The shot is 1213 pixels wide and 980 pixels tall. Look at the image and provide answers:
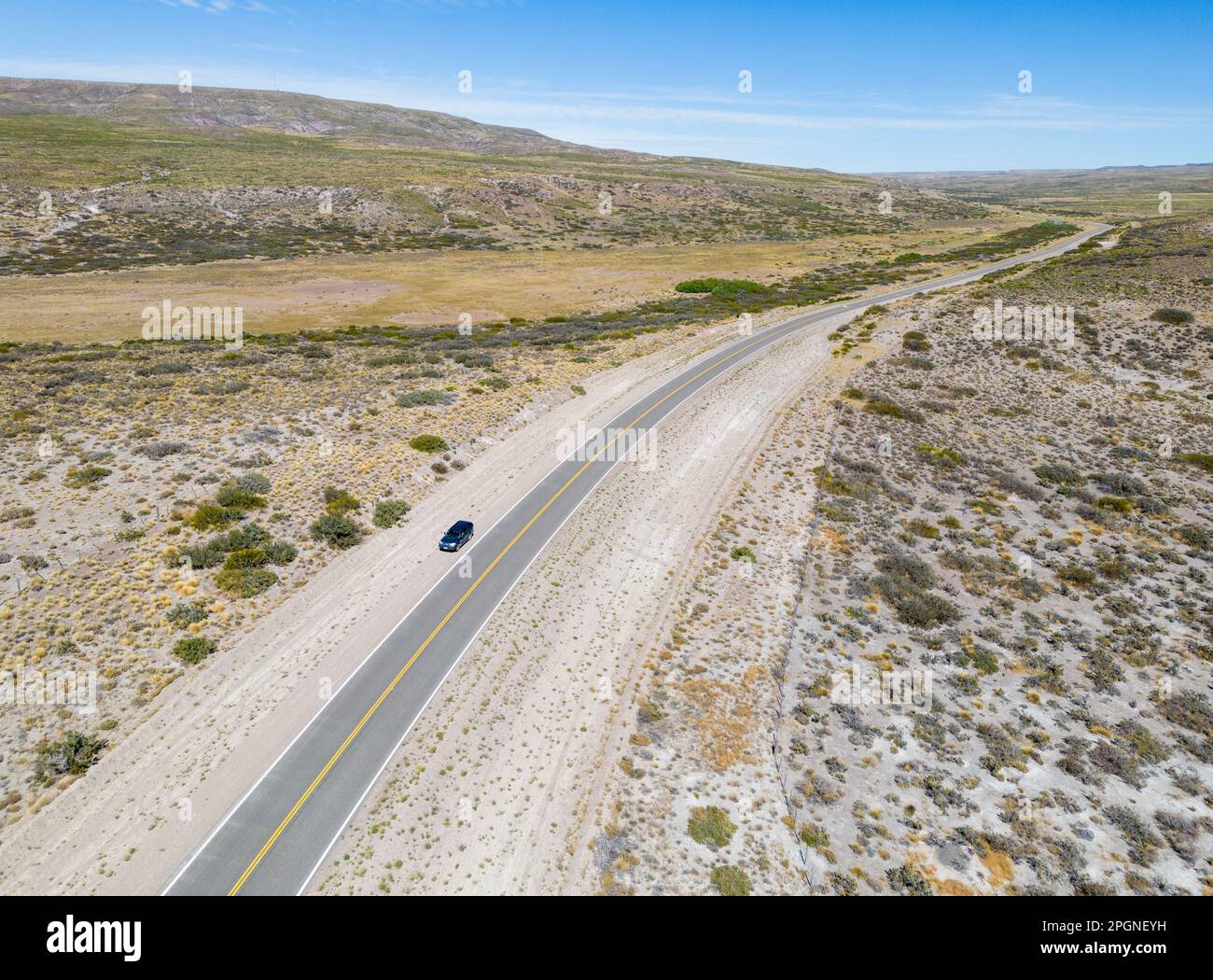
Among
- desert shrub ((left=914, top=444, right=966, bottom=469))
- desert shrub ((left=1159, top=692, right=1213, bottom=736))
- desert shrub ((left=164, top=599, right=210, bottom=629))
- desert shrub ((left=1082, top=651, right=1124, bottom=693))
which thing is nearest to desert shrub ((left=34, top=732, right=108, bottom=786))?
desert shrub ((left=164, top=599, right=210, bottom=629))

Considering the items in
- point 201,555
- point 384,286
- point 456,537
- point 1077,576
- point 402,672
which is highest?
point 384,286

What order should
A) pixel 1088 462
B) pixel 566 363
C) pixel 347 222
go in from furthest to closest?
pixel 347 222 < pixel 566 363 < pixel 1088 462

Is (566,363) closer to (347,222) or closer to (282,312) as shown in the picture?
(282,312)

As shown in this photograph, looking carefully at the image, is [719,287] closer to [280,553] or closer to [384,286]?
[384,286]

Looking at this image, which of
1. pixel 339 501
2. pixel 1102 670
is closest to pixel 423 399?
pixel 339 501

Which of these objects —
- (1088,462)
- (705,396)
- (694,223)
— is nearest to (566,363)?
(705,396)

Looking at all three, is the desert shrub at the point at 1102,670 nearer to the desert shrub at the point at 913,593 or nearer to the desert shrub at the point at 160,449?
the desert shrub at the point at 913,593

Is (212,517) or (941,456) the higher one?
(941,456)

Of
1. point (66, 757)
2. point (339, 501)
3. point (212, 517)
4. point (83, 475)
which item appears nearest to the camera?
point (66, 757)
